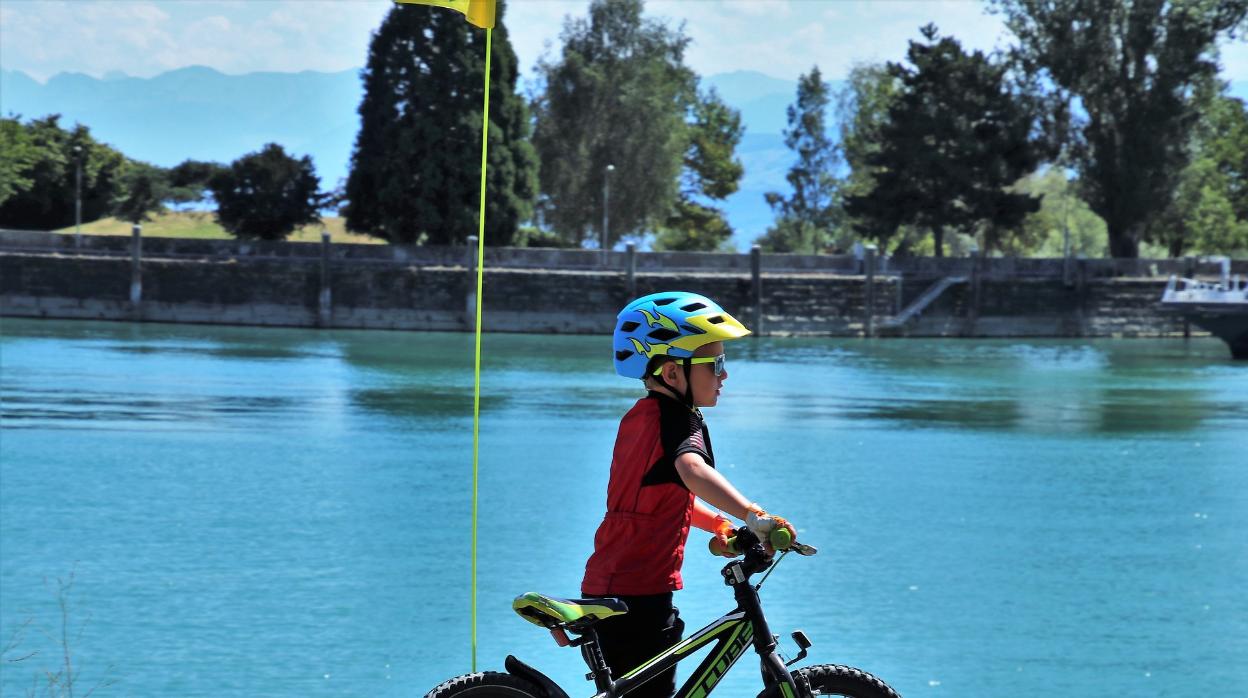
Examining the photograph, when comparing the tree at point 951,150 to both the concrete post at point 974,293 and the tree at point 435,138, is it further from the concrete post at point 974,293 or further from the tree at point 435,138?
the tree at point 435,138

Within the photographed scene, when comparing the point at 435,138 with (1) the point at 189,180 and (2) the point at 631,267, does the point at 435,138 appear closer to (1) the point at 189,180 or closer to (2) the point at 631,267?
(2) the point at 631,267

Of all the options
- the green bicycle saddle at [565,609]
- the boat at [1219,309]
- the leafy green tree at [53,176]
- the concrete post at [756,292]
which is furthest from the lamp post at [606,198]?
the green bicycle saddle at [565,609]

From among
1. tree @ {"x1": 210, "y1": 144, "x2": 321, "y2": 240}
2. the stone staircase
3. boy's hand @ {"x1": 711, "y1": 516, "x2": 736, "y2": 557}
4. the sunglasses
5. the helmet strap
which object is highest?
tree @ {"x1": 210, "y1": 144, "x2": 321, "y2": 240}

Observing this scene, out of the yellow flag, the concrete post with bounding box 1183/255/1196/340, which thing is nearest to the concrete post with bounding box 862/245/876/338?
the concrete post with bounding box 1183/255/1196/340

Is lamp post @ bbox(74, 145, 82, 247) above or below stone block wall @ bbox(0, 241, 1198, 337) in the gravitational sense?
above

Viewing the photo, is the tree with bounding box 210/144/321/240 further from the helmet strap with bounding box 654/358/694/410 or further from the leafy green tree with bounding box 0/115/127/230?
the helmet strap with bounding box 654/358/694/410

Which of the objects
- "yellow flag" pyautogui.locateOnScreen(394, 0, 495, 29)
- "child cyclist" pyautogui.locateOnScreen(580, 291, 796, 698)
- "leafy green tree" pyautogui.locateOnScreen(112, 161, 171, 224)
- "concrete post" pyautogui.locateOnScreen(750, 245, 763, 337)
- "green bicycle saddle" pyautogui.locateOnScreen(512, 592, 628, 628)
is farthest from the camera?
"leafy green tree" pyautogui.locateOnScreen(112, 161, 171, 224)

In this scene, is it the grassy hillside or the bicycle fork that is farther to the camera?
the grassy hillside

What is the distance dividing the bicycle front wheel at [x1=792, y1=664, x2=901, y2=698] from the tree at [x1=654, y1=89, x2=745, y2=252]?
77.6 m

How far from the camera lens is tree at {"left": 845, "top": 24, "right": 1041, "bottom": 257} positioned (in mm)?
63938

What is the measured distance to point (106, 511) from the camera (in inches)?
705

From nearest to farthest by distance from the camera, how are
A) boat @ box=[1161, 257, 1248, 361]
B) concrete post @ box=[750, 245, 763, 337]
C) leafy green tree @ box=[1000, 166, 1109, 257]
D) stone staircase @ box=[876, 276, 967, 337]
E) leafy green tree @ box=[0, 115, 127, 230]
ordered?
boat @ box=[1161, 257, 1248, 361] → concrete post @ box=[750, 245, 763, 337] → stone staircase @ box=[876, 276, 967, 337] → leafy green tree @ box=[0, 115, 127, 230] → leafy green tree @ box=[1000, 166, 1109, 257]

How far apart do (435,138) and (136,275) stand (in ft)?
39.9

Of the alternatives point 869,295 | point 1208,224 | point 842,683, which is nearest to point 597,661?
point 842,683
